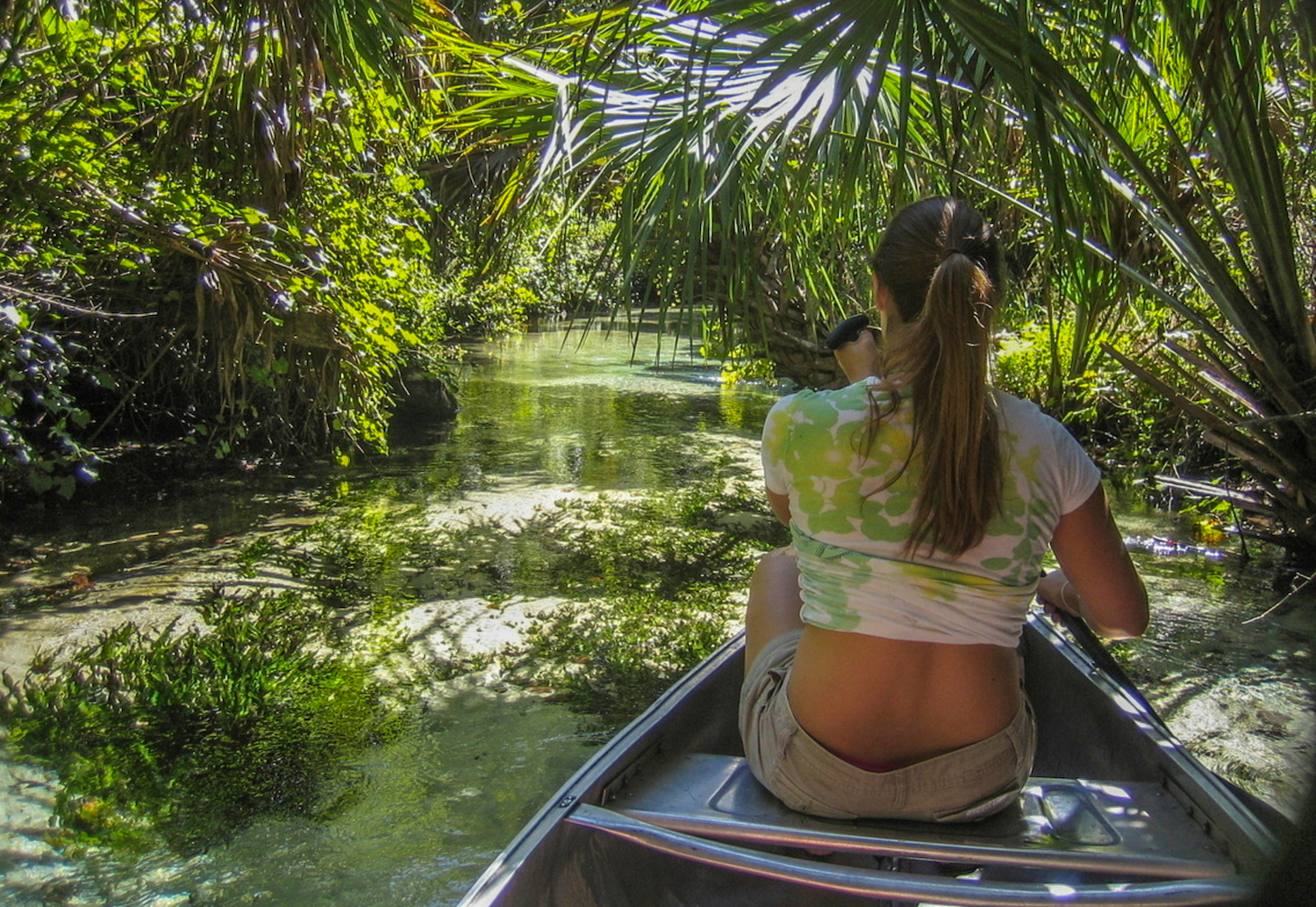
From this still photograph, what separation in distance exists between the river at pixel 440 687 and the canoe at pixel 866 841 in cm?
22

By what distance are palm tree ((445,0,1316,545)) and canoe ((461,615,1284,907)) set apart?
1.04 metres

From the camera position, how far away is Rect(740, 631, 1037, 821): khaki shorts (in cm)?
182

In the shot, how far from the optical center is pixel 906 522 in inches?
67.9

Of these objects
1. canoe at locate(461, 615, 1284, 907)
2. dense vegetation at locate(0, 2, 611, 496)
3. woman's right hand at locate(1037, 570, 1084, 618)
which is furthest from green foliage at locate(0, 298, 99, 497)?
woman's right hand at locate(1037, 570, 1084, 618)

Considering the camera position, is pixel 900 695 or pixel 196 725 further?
pixel 196 725

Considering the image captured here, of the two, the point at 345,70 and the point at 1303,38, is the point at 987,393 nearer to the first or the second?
the point at 1303,38

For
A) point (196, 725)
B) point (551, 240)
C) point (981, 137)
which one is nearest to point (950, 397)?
point (551, 240)

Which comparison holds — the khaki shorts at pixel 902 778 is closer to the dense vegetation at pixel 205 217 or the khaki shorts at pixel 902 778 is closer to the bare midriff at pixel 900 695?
the bare midriff at pixel 900 695

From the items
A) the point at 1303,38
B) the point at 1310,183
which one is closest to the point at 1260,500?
the point at 1310,183

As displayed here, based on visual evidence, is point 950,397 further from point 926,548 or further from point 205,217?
point 205,217

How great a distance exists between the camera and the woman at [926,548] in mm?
1706

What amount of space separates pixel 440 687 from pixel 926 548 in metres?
→ 2.78

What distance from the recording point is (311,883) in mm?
2799

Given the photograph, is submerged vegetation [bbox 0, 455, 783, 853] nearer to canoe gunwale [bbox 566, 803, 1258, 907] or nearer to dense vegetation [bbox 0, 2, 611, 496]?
dense vegetation [bbox 0, 2, 611, 496]
